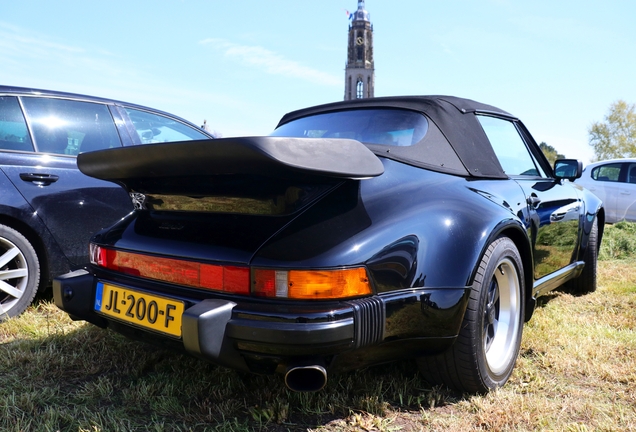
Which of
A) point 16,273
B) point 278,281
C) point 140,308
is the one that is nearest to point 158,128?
point 16,273

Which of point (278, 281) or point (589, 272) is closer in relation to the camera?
point (278, 281)

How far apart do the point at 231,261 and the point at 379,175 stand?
2.05 ft

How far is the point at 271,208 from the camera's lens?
186cm

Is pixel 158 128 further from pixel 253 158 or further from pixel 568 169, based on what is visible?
pixel 568 169

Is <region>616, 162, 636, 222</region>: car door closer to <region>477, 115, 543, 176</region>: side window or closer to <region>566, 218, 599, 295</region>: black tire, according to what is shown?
<region>566, 218, 599, 295</region>: black tire

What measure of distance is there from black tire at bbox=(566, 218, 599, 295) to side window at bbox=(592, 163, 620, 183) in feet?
22.4

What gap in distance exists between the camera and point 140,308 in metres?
2.00

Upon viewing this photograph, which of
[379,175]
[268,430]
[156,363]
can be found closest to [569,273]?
[379,175]

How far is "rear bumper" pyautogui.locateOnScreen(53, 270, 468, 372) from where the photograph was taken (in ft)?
5.40

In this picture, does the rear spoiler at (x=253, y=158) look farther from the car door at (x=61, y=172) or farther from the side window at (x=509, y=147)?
the car door at (x=61, y=172)

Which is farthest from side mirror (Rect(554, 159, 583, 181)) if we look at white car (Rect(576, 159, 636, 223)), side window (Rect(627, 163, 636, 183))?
side window (Rect(627, 163, 636, 183))

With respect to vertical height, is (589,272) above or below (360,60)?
below

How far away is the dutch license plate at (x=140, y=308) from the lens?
187 cm

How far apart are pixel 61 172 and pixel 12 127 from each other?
0.42 m
